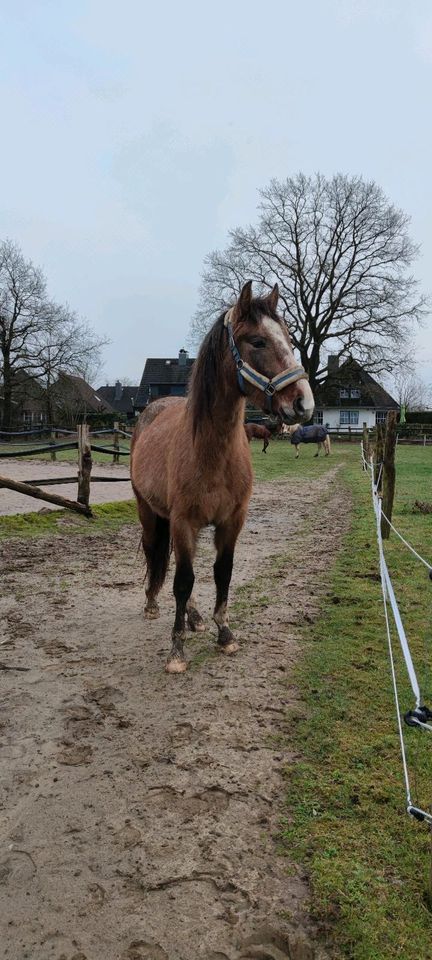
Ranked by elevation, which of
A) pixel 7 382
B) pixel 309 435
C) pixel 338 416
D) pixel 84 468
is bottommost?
pixel 84 468

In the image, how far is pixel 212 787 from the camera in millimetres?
2387

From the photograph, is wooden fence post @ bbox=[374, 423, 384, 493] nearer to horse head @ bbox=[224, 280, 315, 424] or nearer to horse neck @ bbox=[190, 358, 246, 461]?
horse neck @ bbox=[190, 358, 246, 461]

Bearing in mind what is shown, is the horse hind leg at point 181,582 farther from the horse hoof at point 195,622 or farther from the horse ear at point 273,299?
the horse ear at point 273,299

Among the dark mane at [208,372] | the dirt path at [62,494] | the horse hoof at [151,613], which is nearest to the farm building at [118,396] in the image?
the dirt path at [62,494]

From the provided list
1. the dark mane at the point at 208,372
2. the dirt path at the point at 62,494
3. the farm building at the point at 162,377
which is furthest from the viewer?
the farm building at the point at 162,377

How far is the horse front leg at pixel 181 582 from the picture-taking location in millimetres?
3645

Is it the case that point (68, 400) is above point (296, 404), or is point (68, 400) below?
above

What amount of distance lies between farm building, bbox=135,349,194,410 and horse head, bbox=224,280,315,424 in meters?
59.1

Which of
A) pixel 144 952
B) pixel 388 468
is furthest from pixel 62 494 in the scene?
pixel 144 952

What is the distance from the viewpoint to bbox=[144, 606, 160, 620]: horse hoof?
4.73 metres

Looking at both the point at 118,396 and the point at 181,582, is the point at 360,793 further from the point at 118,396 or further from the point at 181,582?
the point at 118,396

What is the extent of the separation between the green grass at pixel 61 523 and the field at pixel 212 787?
3103mm

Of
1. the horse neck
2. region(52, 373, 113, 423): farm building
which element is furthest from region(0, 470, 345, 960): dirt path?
region(52, 373, 113, 423): farm building

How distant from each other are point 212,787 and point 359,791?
2.02 feet
